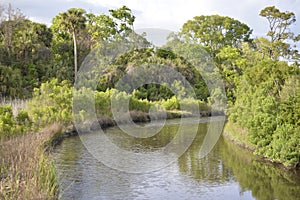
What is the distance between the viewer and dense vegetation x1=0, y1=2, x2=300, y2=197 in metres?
16.3

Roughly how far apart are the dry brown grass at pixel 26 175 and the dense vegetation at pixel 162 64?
12.4ft

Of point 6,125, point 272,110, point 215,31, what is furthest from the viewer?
point 215,31

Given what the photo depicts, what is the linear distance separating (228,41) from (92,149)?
32.8 meters

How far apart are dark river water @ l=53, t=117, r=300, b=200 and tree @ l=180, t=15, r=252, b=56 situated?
30.4 metres

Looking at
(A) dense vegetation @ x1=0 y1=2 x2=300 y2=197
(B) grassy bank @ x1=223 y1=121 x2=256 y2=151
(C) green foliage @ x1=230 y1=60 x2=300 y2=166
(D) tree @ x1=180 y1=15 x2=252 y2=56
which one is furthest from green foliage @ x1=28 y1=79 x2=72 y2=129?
(D) tree @ x1=180 y1=15 x2=252 y2=56

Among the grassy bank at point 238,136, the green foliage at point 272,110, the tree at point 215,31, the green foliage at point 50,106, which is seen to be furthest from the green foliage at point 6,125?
the tree at point 215,31

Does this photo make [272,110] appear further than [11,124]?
Yes

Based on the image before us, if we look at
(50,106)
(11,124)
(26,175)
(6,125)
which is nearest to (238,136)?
(50,106)

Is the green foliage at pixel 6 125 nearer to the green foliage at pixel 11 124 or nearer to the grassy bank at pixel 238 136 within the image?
the green foliage at pixel 11 124

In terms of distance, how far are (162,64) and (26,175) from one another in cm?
3168

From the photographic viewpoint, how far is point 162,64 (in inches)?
1590

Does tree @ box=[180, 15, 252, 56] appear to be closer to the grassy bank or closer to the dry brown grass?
the grassy bank

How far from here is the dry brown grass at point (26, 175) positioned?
768cm

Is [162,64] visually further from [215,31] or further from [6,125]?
[6,125]
